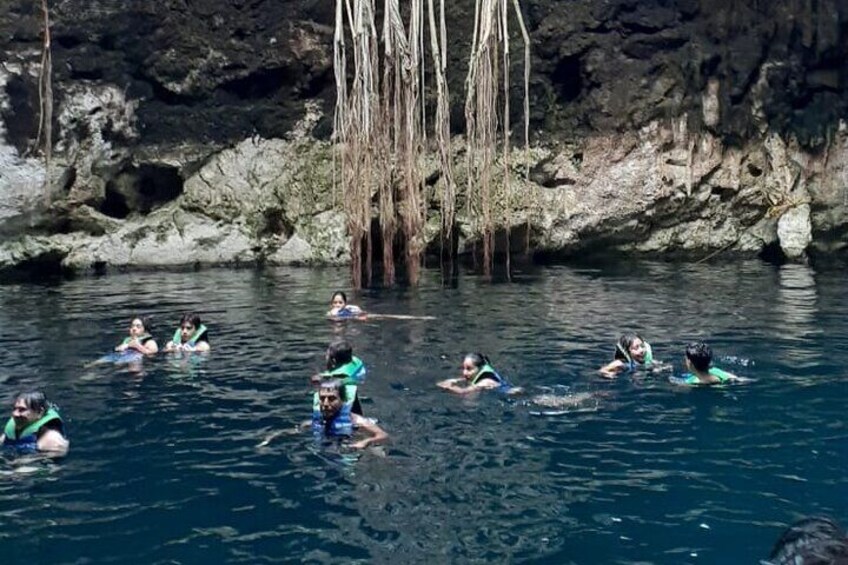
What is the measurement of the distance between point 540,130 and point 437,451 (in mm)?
23528

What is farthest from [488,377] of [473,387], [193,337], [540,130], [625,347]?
[540,130]

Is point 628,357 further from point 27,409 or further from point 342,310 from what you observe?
point 27,409

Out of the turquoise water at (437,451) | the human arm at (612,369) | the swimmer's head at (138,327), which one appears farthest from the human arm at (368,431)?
the swimmer's head at (138,327)

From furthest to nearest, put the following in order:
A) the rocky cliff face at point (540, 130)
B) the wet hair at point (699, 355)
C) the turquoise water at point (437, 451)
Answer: the rocky cliff face at point (540, 130)
the wet hair at point (699, 355)
the turquoise water at point (437, 451)

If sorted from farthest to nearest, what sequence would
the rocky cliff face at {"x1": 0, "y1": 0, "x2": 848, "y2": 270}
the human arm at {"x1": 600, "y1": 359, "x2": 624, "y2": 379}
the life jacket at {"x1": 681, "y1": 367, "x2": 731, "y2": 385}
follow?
the rocky cliff face at {"x1": 0, "y1": 0, "x2": 848, "y2": 270} → the human arm at {"x1": 600, "y1": 359, "x2": 624, "y2": 379} → the life jacket at {"x1": 681, "y1": 367, "x2": 731, "y2": 385}

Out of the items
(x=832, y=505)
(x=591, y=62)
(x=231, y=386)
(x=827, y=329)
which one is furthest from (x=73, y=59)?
(x=832, y=505)

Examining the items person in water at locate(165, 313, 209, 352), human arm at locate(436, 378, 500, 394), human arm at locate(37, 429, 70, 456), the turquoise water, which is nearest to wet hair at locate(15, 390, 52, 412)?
human arm at locate(37, 429, 70, 456)

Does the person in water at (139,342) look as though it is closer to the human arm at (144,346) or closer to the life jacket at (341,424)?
the human arm at (144,346)

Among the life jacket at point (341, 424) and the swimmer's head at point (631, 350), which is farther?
the swimmer's head at point (631, 350)

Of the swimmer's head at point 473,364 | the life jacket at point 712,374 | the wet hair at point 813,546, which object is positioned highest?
the wet hair at point 813,546

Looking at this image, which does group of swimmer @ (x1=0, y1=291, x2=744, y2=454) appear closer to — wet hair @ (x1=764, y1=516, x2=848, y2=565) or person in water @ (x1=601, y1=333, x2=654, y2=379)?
person in water @ (x1=601, y1=333, x2=654, y2=379)

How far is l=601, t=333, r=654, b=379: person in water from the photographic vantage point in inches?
507

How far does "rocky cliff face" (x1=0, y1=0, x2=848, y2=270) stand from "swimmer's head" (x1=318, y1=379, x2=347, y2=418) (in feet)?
70.3

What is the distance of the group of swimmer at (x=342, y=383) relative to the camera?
30.8 ft
